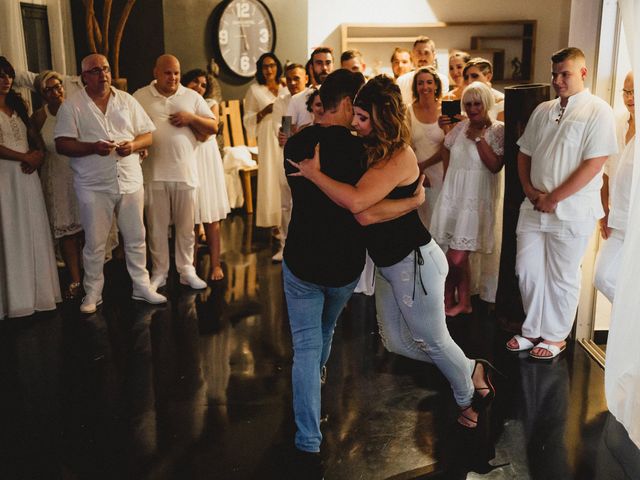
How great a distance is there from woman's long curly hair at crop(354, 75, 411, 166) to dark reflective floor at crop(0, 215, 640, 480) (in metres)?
1.21

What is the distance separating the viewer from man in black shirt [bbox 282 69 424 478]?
2.76 m

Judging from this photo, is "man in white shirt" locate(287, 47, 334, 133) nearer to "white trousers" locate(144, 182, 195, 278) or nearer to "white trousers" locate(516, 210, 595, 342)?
"white trousers" locate(144, 182, 195, 278)

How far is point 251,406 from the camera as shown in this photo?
3422 mm

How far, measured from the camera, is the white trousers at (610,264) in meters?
3.63

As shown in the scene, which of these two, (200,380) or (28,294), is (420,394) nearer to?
(200,380)

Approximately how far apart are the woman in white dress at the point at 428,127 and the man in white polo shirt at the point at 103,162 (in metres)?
1.71

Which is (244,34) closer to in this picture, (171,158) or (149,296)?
(171,158)

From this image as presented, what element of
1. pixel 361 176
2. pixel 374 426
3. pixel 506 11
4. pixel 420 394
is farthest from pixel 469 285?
pixel 506 11

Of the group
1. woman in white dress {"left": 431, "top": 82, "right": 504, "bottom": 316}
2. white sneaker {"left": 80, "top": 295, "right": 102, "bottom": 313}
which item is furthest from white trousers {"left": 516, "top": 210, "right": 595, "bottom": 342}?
white sneaker {"left": 80, "top": 295, "right": 102, "bottom": 313}

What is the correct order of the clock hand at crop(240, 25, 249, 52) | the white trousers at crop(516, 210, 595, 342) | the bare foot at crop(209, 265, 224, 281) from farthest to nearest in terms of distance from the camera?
the clock hand at crop(240, 25, 249, 52) < the bare foot at crop(209, 265, 224, 281) < the white trousers at crop(516, 210, 595, 342)

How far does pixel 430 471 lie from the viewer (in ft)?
9.51

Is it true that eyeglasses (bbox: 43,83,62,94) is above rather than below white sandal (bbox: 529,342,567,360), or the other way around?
above

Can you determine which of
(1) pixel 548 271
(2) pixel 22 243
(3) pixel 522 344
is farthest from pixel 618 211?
(2) pixel 22 243

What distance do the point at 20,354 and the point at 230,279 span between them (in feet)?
5.83
